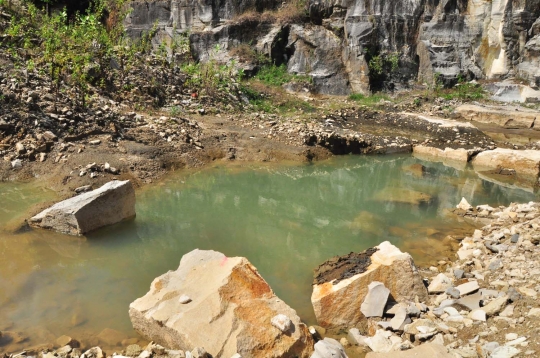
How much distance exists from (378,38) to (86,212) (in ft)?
51.4

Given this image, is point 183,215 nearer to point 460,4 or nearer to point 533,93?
point 533,93

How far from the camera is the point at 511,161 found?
1030cm

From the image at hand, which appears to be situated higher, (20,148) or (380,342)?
(20,148)

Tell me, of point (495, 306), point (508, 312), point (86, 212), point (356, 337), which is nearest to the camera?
point (508, 312)

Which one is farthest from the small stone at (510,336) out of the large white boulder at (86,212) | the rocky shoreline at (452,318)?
the large white boulder at (86,212)

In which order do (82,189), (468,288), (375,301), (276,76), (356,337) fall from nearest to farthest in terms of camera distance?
(356,337)
(375,301)
(468,288)
(82,189)
(276,76)

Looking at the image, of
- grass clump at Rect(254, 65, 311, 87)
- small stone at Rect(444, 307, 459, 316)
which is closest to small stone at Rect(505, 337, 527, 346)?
small stone at Rect(444, 307, 459, 316)

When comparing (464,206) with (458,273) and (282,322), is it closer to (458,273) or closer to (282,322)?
(458,273)

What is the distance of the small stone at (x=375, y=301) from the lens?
408cm

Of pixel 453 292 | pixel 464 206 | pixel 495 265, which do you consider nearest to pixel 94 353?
pixel 453 292

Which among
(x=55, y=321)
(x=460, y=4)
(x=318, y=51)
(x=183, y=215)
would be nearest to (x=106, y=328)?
(x=55, y=321)

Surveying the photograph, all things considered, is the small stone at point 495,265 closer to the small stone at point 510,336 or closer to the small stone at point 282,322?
the small stone at point 510,336

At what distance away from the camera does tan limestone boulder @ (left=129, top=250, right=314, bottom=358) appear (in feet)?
11.0

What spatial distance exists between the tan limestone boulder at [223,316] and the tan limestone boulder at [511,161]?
8.63 meters
